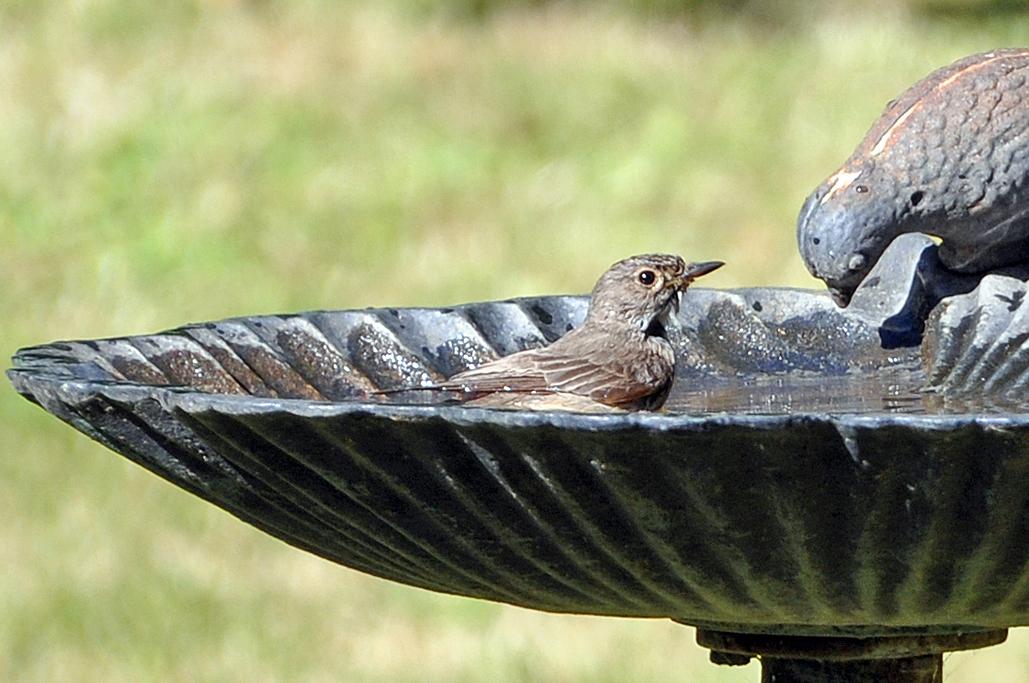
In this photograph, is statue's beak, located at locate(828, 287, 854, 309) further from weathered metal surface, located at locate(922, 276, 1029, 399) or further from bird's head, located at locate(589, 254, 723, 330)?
bird's head, located at locate(589, 254, 723, 330)

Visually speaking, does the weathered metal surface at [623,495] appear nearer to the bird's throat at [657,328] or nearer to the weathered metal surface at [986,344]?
the weathered metal surface at [986,344]

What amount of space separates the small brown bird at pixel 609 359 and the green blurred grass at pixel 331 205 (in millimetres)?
2244

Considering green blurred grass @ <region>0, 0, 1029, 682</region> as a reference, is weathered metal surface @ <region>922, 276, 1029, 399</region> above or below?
below

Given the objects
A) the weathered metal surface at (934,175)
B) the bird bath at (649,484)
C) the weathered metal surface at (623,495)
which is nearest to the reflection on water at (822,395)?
the bird bath at (649,484)

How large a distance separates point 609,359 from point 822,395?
459mm

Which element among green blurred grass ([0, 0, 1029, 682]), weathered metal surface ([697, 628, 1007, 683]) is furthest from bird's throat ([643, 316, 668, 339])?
green blurred grass ([0, 0, 1029, 682])

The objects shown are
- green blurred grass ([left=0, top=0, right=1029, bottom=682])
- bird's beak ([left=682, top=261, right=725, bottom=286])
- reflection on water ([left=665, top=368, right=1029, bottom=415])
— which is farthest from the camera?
green blurred grass ([left=0, top=0, right=1029, bottom=682])

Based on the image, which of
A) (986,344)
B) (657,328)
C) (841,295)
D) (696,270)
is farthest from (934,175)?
(657,328)

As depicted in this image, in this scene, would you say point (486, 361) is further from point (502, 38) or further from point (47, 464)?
point (502, 38)

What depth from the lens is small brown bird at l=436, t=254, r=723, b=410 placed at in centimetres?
357

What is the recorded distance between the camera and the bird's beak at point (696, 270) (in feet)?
12.3

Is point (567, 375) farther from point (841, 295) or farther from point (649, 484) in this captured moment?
point (649, 484)

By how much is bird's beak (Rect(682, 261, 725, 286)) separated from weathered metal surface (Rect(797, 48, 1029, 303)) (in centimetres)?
45

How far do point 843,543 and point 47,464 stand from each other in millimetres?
5552
